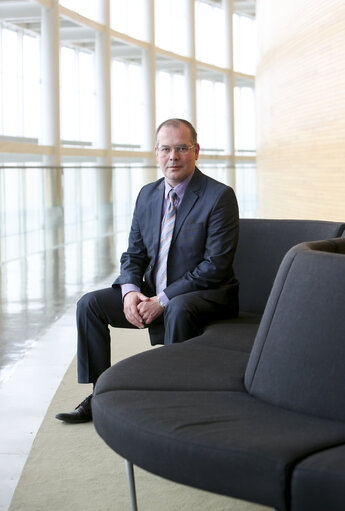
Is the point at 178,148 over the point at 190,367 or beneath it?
over

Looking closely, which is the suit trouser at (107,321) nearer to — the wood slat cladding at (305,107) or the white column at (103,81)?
the wood slat cladding at (305,107)

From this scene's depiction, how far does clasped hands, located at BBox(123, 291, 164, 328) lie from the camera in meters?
3.84

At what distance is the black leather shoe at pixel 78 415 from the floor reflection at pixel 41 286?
1196 mm

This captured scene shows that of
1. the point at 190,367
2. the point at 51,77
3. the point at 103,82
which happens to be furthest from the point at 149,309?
the point at 103,82

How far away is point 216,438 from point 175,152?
211 centimetres

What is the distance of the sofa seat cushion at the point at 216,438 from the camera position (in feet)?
6.68

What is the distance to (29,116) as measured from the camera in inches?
777

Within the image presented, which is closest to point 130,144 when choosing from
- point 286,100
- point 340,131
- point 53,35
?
point 53,35

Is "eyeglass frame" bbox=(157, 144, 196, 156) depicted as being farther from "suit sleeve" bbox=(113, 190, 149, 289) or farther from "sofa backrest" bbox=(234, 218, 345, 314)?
"sofa backrest" bbox=(234, 218, 345, 314)

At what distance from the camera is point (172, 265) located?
4.00m

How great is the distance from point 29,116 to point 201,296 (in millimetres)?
16805

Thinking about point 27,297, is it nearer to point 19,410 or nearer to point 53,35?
point 19,410

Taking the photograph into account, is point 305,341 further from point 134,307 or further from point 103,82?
point 103,82

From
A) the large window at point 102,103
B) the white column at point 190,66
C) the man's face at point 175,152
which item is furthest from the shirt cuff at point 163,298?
the white column at point 190,66
